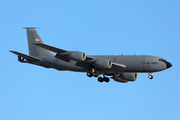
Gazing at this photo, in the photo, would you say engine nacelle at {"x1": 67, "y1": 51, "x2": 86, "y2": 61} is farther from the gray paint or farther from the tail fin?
the tail fin

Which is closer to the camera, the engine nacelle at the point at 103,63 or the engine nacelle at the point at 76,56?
the engine nacelle at the point at 76,56

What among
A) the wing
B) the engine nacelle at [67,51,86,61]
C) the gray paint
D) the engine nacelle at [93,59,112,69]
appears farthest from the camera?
the gray paint

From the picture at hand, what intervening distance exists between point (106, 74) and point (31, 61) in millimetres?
13365

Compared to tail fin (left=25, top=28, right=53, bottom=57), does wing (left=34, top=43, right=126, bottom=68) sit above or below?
below

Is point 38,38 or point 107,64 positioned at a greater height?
point 38,38

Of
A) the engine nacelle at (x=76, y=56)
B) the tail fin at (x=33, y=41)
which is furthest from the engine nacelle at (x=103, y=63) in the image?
the tail fin at (x=33, y=41)

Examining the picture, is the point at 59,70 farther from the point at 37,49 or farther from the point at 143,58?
the point at 143,58

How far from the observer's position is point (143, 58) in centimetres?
5400

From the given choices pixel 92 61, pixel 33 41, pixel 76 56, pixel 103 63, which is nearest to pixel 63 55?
pixel 76 56

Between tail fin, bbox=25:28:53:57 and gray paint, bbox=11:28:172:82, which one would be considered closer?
gray paint, bbox=11:28:172:82

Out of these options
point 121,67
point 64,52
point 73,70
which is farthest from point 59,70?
point 121,67

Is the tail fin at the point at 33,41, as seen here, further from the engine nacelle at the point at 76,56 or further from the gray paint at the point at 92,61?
the engine nacelle at the point at 76,56

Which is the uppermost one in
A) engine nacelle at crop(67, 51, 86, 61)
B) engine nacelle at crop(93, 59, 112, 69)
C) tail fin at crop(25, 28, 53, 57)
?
tail fin at crop(25, 28, 53, 57)

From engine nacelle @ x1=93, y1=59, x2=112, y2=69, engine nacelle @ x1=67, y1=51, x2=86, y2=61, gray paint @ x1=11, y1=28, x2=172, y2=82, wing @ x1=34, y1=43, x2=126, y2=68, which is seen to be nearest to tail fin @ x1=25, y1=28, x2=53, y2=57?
gray paint @ x1=11, y1=28, x2=172, y2=82
